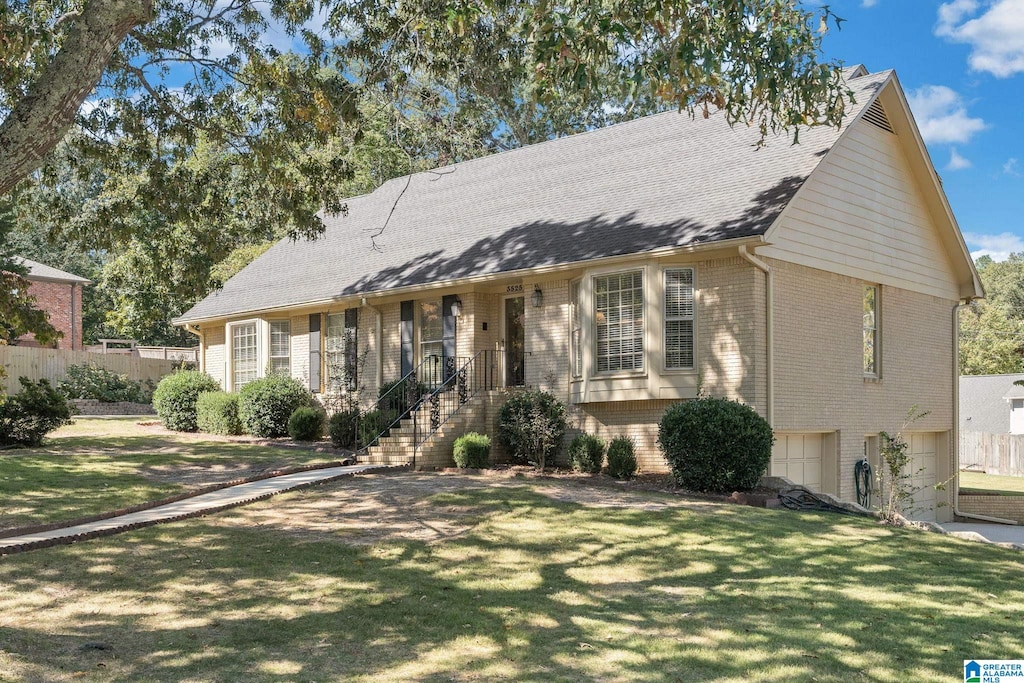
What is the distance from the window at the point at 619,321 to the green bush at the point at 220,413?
10350 mm

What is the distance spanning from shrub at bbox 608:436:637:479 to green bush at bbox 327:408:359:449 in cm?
592

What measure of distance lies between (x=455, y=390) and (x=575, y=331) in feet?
9.22

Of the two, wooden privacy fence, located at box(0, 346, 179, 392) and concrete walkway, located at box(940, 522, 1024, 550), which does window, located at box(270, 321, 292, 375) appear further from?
concrete walkway, located at box(940, 522, 1024, 550)

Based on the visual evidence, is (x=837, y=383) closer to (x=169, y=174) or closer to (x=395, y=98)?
(x=395, y=98)

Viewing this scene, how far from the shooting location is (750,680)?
650 centimetres

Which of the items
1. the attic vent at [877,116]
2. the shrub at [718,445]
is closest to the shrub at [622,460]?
the shrub at [718,445]

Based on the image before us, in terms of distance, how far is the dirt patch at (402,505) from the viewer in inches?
435

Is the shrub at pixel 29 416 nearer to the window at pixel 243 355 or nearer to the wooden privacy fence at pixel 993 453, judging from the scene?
the window at pixel 243 355

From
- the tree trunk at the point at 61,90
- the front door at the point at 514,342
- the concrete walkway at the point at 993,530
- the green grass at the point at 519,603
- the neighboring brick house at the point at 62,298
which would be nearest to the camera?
the green grass at the point at 519,603

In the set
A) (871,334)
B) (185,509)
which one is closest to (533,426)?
(185,509)

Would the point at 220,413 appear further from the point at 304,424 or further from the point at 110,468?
the point at 110,468

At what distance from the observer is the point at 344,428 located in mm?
19297

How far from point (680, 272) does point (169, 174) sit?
9.37m

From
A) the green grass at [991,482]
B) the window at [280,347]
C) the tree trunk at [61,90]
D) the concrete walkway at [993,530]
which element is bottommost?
the green grass at [991,482]
